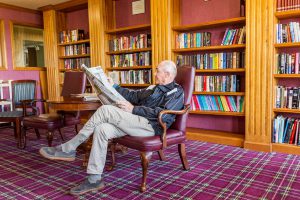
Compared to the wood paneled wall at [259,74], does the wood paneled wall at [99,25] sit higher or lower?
higher

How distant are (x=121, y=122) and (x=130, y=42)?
255cm

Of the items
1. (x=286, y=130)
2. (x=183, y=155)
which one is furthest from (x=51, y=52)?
(x=286, y=130)

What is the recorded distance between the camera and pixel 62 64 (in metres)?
5.84

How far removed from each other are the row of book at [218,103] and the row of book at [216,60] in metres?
0.41

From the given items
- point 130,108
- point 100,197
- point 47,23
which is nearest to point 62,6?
point 47,23

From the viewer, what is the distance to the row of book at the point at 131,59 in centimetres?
445

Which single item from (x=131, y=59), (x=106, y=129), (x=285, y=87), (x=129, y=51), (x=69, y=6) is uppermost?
(x=69, y=6)

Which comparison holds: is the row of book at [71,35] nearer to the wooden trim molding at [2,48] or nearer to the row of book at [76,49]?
the row of book at [76,49]

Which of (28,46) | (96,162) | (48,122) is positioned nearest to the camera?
(96,162)

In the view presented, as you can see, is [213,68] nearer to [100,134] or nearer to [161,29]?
[161,29]

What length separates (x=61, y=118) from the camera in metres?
3.45

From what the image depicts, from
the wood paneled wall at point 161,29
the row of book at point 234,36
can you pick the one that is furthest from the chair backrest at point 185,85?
the wood paneled wall at point 161,29

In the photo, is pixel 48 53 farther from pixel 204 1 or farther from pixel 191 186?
pixel 191 186

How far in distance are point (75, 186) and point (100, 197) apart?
0.31 m
